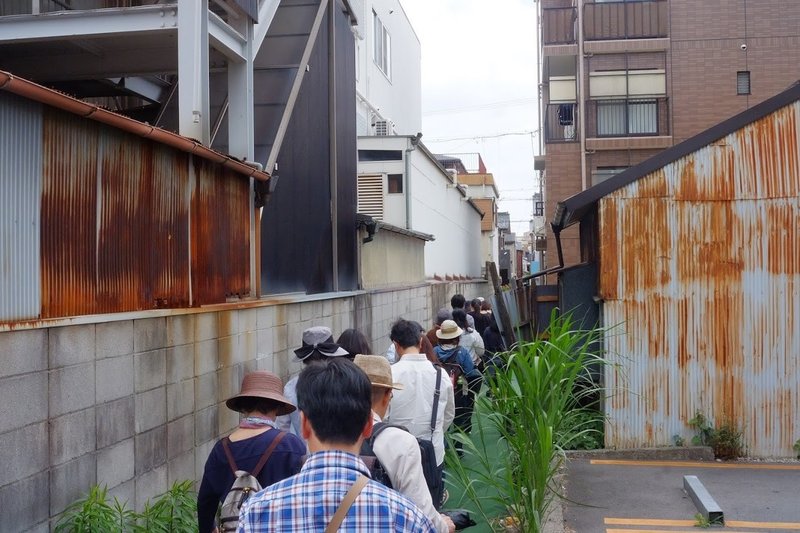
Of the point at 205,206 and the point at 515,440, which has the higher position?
the point at 205,206

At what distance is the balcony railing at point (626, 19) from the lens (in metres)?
24.3

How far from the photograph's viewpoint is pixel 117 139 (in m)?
5.52

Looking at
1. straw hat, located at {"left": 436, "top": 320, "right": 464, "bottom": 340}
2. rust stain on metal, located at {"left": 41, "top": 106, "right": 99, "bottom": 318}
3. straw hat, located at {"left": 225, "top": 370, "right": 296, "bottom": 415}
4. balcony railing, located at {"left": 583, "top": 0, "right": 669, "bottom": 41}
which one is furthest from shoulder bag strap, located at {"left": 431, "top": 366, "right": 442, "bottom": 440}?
balcony railing, located at {"left": 583, "top": 0, "right": 669, "bottom": 41}

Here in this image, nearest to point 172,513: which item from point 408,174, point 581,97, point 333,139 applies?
point 333,139

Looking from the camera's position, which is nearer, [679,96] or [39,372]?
[39,372]

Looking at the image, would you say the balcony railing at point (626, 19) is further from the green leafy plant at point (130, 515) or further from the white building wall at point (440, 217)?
the green leafy plant at point (130, 515)

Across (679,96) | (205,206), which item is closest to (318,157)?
(205,206)

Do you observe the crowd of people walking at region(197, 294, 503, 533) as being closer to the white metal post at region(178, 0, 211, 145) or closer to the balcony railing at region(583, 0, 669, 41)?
the white metal post at region(178, 0, 211, 145)

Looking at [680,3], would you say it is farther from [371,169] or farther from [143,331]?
[143,331]

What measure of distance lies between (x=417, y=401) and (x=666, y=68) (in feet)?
69.5

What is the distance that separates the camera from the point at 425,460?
4969 mm

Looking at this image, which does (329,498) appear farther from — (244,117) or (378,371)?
(244,117)

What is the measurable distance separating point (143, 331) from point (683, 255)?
6191 mm

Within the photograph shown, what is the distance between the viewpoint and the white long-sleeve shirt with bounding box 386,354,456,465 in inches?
220
